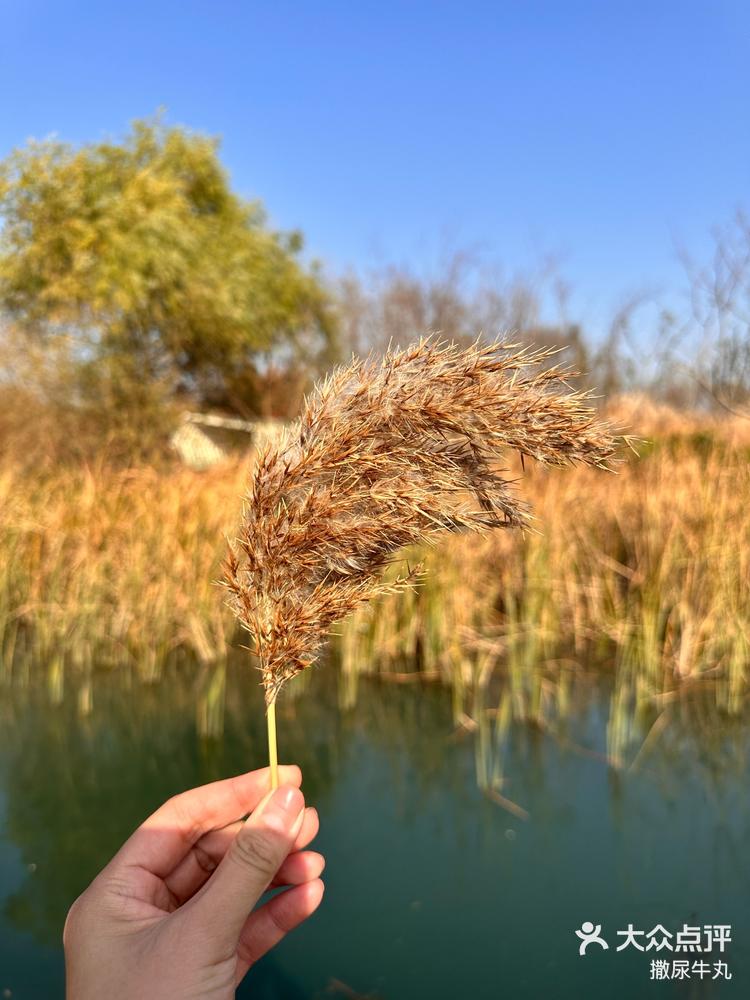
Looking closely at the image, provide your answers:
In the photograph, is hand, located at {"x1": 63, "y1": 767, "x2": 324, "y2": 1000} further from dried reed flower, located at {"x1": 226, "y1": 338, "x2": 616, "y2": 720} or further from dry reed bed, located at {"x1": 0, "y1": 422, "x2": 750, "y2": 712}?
dry reed bed, located at {"x1": 0, "y1": 422, "x2": 750, "y2": 712}

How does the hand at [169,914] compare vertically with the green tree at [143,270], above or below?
below

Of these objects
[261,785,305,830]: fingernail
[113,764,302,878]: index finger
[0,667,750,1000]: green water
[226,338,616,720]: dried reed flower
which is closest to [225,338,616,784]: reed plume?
[226,338,616,720]: dried reed flower

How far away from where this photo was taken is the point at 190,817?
48.5 inches

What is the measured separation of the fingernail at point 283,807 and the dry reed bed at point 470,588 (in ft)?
6.51

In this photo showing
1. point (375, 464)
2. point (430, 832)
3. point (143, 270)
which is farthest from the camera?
point (143, 270)

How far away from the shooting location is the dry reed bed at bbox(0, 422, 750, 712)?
130 inches

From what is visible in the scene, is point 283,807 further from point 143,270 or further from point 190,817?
point 143,270

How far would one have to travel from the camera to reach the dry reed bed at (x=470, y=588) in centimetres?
331

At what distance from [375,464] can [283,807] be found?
18.5 inches

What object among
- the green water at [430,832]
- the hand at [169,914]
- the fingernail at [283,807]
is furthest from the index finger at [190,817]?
the green water at [430,832]

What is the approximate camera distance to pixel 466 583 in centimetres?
365

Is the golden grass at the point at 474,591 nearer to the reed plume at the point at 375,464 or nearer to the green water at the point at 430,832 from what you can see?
the green water at the point at 430,832

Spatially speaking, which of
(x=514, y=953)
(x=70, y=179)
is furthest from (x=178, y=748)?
(x=70, y=179)

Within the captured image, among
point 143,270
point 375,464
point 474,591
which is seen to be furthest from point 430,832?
point 143,270
